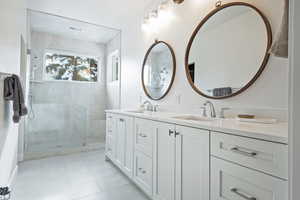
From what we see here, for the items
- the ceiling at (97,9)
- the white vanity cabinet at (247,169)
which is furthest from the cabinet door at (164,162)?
the ceiling at (97,9)

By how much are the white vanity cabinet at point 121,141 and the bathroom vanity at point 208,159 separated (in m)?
0.06

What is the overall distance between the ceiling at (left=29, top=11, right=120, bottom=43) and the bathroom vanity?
8.25 ft

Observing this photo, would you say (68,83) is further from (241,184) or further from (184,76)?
(241,184)

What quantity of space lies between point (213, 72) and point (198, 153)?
911mm

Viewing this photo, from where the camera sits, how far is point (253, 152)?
33.6 inches

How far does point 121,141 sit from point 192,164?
4.35ft

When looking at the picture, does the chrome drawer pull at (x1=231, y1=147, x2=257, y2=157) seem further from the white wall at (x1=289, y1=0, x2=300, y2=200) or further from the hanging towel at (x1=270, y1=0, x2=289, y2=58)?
the hanging towel at (x1=270, y1=0, x2=289, y2=58)

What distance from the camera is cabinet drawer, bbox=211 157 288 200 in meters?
0.76

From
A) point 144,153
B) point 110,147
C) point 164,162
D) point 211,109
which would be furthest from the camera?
point 110,147

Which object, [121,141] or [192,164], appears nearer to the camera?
[192,164]

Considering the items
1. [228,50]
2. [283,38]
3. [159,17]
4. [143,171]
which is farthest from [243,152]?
[159,17]

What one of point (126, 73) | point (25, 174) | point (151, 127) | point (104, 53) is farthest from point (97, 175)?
point (104, 53)

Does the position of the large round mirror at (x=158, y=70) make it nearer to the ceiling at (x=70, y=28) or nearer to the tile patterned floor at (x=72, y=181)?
the tile patterned floor at (x=72, y=181)

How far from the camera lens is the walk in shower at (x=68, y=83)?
11.0 feet
